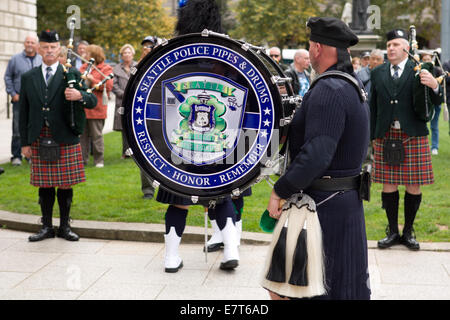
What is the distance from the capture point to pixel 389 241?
5582mm

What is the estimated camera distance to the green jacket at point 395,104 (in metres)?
5.44

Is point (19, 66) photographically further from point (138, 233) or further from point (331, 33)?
point (331, 33)

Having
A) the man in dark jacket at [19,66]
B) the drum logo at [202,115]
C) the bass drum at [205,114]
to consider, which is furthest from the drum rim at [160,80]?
the man in dark jacket at [19,66]

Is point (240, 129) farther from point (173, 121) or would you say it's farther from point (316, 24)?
point (316, 24)

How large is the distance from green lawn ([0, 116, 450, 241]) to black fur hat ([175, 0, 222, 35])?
7.82 feet

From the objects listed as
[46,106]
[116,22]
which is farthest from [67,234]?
[116,22]

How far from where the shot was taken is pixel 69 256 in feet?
17.4

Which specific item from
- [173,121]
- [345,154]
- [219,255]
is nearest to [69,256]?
[219,255]

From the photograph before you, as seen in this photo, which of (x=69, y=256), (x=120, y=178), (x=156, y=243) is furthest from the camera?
(x=120, y=178)

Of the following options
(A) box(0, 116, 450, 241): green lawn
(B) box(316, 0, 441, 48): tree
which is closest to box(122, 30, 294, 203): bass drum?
(A) box(0, 116, 450, 241): green lawn

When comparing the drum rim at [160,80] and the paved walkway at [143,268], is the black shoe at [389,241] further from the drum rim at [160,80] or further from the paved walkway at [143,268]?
the drum rim at [160,80]

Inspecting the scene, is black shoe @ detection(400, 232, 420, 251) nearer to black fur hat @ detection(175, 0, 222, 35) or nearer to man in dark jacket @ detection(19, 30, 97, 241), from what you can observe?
black fur hat @ detection(175, 0, 222, 35)
